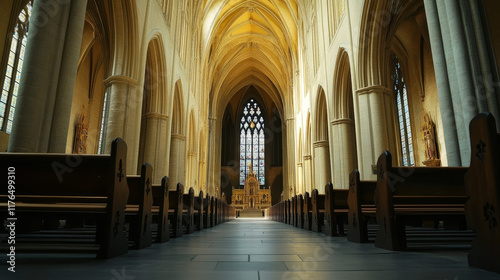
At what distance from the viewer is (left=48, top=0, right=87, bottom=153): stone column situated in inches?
199

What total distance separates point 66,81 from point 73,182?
3220 millimetres

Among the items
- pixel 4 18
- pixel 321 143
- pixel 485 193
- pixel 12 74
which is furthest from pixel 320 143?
pixel 485 193

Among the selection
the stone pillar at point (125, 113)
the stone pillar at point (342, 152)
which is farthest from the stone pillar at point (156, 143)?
the stone pillar at point (342, 152)

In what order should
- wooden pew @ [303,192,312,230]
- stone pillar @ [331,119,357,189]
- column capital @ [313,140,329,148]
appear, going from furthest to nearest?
column capital @ [313,140,329,148]
stone pillar @ [331,119,357,189]
wooden pew @ [303,192,312,230]

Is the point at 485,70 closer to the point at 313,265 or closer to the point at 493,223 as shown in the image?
the point at 493,223

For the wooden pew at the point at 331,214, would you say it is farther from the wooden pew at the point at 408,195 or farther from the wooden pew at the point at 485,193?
the wooden pew at the point at 485,193

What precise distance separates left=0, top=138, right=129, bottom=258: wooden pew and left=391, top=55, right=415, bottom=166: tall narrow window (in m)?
14.9

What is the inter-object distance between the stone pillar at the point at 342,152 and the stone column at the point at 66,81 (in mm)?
8457

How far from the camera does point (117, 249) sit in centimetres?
257

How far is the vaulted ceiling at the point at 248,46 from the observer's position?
2097 cm

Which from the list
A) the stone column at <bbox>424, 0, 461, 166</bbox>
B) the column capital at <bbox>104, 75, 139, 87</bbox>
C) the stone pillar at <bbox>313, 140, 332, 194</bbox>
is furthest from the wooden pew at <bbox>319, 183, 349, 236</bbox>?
the stone pillar at <bbox>313, 140, 332, 194</bbox>

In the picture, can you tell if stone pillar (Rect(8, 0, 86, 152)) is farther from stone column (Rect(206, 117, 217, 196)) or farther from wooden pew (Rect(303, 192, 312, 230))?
stone column (Rect(206, 117, 217, 196))

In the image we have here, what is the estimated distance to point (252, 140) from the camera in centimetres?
3462

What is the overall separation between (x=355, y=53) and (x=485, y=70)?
190 inches
